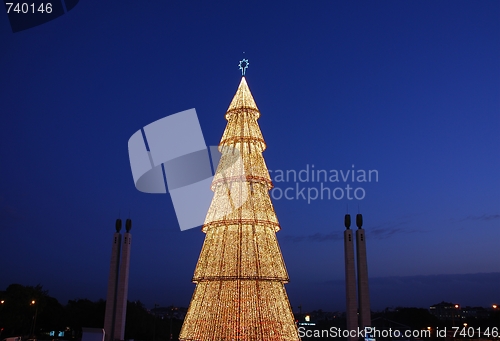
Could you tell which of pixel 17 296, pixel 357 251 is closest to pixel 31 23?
pixel 357 251

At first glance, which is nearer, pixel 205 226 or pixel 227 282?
pixel 227 282

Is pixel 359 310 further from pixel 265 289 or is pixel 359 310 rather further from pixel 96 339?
pixel 96 339

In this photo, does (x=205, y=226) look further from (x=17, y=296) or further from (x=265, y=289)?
(x=17, y=296)

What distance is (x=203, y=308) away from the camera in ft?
58.2

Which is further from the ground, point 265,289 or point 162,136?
point 162,136

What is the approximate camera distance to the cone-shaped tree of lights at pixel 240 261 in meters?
17.3

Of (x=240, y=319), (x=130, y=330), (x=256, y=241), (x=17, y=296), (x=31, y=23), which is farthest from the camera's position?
(x=130, y=330)

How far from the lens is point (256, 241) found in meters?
18.4

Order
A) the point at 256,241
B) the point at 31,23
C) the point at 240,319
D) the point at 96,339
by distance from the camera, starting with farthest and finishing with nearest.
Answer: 1. the point at 256,241
2. the point at 240,319
3. the point at 96,339
4. the point at 31,23

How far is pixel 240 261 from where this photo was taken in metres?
17.9

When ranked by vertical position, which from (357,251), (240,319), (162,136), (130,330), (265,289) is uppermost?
(162,136)

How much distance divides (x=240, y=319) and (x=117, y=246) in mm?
8279

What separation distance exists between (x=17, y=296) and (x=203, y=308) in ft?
86.8

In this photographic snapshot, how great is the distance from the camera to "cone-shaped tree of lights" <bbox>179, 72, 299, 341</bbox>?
1730 centimetres
